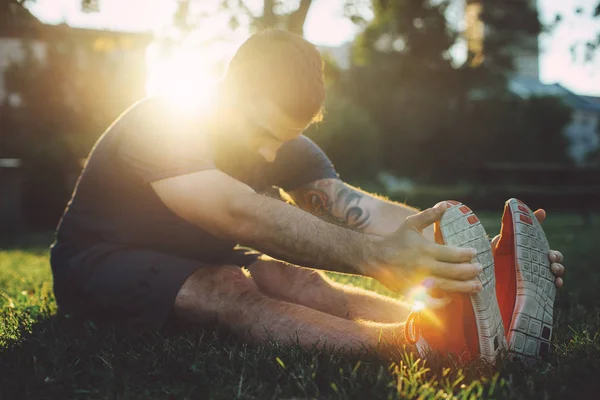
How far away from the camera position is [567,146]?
99.3 ft

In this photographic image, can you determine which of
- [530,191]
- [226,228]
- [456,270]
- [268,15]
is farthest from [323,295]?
[530,191]

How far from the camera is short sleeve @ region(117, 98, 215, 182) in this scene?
208 centimetres

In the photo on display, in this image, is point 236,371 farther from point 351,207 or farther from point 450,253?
point 351,207

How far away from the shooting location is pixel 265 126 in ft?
7.59

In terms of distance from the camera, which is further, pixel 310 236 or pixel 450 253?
pixel 310 236

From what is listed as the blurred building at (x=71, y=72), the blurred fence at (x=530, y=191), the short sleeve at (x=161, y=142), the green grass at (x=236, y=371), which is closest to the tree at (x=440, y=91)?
the blurred fence at (x=530, y=191)

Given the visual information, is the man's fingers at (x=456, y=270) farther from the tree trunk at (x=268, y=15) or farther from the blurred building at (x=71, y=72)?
the blurred building at (x=71, y=72)

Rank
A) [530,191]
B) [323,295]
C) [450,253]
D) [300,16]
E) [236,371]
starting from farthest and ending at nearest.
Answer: [530,191]
[300,16]
[323,295]
[236,371]
[450,253]

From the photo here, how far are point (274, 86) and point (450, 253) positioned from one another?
1.07 m

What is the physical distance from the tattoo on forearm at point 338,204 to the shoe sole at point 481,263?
1.04 metres

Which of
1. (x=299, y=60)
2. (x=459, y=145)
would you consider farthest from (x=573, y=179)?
(x=299, y=60)

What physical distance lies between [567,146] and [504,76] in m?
5.10

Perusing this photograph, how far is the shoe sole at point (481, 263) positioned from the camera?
5.41 ft

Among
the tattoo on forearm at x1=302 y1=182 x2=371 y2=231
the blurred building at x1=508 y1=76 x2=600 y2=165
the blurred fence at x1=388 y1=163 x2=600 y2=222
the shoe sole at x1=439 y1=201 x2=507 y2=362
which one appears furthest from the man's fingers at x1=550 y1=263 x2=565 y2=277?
the blurred building at x1=508 y1=76 x2=600 y2=165
